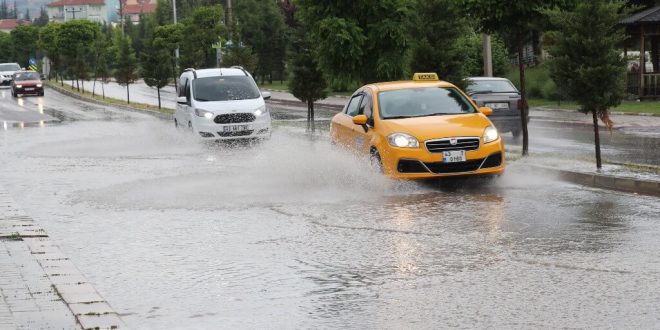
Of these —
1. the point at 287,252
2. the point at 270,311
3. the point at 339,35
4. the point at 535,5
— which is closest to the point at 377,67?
the point at 339,35

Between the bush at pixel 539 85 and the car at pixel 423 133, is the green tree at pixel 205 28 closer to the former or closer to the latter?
the bush at pixel 539 85

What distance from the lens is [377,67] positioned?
30469 millimetres

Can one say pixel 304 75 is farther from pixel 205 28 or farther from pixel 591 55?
pixel 205 28

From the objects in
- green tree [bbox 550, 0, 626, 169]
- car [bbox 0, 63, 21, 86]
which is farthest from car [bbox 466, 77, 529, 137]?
car [bbox 0, 63, 21, 86]

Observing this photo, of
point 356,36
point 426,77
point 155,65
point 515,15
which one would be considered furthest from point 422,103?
point 155,65

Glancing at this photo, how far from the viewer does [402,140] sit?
48.4 feet

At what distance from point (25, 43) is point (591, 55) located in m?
122

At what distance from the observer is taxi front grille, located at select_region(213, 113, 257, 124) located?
80.4 feet

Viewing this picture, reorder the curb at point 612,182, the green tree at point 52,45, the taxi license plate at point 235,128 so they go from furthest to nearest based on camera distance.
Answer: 1. the green tree at point 52,45
2. the taxi license plate at point 235,128
3. the curb at point 612,182

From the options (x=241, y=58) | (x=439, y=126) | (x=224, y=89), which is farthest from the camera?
(x=241, y=58)

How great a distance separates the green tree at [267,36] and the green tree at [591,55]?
5688 cm

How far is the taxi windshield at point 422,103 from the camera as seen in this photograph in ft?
52.0

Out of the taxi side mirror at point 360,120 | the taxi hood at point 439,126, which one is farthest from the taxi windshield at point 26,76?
the taxi hood at point 439,126

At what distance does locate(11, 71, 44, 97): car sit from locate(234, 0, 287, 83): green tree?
14753 mm
